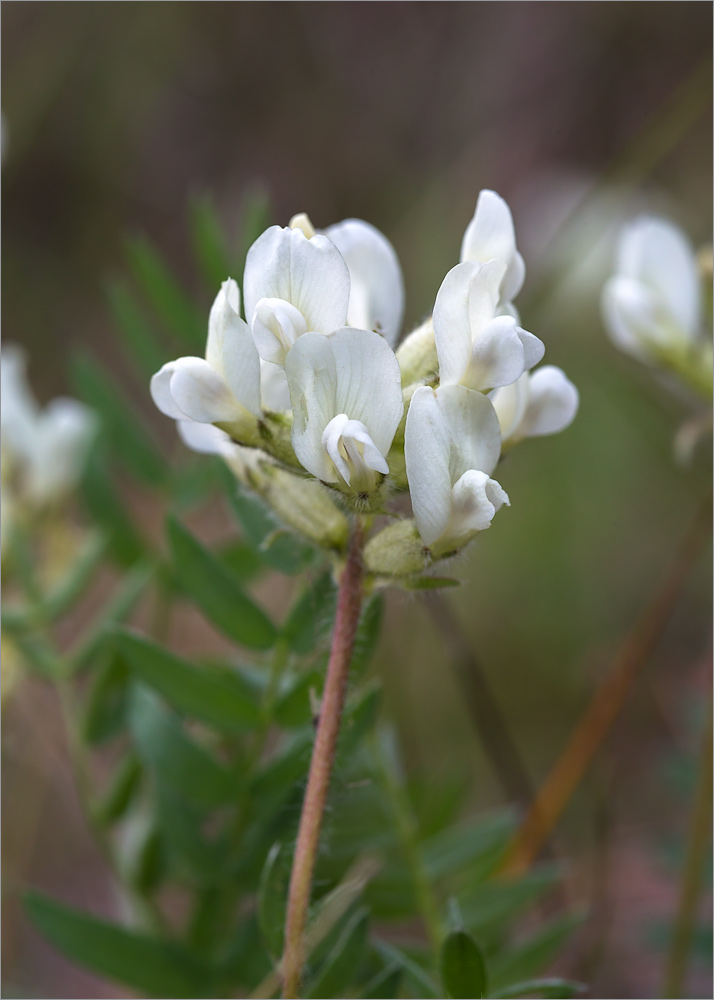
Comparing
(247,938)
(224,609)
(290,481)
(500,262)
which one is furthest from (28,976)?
(500,262)

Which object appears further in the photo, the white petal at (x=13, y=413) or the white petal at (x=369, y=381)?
the white petal at (x=13, y=413)

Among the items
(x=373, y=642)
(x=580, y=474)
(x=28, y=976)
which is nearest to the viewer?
(x=373, y=642)

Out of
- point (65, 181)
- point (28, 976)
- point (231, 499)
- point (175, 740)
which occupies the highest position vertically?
point (65, 181)

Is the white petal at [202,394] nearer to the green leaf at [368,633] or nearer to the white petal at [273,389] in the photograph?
the white petal at [273,389]

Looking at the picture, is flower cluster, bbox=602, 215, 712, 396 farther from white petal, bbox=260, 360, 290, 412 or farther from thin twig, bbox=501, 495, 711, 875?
white petal, bbox=260, 360, 290, 412

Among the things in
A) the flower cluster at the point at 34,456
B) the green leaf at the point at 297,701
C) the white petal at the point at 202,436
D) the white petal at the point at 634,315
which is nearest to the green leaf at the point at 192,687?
the green leaf at the point at 297,701

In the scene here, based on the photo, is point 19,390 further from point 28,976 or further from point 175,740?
point 28,976
